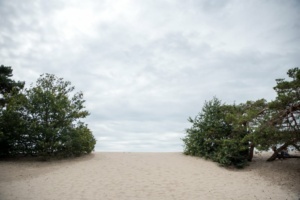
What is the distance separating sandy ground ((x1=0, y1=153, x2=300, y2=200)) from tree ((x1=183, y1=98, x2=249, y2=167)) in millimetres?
803

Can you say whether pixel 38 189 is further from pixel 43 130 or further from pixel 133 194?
pixel 43 130

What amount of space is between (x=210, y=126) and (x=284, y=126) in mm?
6262

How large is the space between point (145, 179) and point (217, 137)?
758 cm

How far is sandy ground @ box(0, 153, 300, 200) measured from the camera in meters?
11.5

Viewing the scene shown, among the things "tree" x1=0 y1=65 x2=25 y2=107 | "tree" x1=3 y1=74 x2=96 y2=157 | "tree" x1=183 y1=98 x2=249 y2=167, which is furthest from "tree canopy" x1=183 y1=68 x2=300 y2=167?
"tree" x1=0 y1=65 x2=25 y2=107

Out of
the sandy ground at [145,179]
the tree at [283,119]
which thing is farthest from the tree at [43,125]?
the tree at [283,119]

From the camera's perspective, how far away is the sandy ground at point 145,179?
A: 11.5m

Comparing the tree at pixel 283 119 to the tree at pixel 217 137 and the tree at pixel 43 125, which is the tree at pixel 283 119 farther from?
the tree at pixel 43 125

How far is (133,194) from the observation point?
11500mm

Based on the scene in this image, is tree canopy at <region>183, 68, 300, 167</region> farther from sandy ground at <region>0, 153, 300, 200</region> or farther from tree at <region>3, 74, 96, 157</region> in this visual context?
tree at <region>3, 74, 96, 157</region>

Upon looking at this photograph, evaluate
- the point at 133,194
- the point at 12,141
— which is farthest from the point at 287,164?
the point at 12,141

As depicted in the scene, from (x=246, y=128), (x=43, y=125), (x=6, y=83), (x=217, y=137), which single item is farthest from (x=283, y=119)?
(x=6, y=83)

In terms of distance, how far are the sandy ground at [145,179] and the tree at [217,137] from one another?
80 centimetres

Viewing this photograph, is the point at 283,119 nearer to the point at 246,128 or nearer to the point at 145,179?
the point at 246,128
